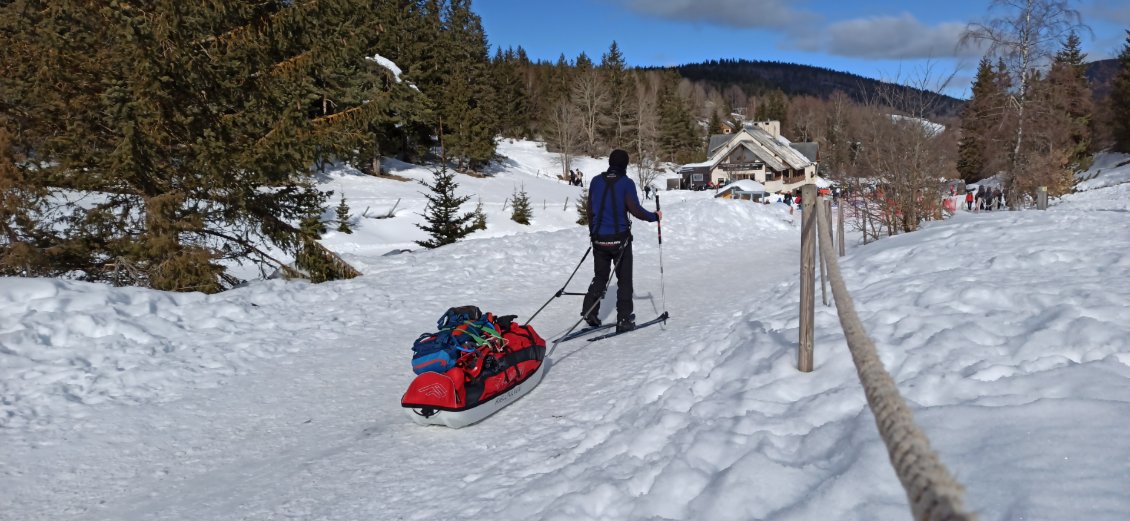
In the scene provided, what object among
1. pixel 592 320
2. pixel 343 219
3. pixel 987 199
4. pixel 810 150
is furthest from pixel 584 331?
pixel 810 150

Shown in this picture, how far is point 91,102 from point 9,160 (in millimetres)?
1341

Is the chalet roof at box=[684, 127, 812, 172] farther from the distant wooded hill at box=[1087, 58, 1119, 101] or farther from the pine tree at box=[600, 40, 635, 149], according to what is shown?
the distant wooded hill at box=[1087, 58, 1119, 101]

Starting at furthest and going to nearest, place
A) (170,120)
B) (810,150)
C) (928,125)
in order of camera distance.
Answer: (810,150) → (928,125) → (170,120)

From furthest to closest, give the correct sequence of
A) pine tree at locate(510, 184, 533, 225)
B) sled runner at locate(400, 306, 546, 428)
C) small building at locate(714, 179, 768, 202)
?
1. small building at locate(714, 179, 768, 202)
2. pine tree at locate(510, 184, 533, 225)
3. sled runner at locate(400, 306, 546, 428)

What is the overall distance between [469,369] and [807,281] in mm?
2796

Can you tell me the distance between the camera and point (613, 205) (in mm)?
7227

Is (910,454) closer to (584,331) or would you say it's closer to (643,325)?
(584,331)

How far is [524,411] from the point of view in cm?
516

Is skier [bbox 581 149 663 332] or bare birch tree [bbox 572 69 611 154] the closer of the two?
skier [bbox 581 149 663 332]

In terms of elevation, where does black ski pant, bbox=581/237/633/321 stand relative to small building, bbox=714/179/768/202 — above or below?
below

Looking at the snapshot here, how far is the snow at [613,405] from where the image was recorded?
9.24 ft

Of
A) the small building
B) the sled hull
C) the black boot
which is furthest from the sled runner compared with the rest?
the small building

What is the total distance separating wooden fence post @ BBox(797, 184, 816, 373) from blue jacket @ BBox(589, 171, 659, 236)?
2.45 meters

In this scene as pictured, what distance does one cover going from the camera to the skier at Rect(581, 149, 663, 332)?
7160mm
